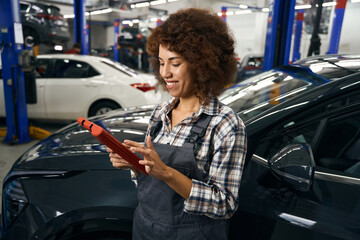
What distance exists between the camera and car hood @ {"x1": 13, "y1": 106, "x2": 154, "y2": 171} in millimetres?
1456

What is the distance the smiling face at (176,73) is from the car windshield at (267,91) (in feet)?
1.67

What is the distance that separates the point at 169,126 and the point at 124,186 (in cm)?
45

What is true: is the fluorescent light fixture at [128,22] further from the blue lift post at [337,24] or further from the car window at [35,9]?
the blue lift post at [337,24]

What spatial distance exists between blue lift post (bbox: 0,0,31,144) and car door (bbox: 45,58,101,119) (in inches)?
21.7

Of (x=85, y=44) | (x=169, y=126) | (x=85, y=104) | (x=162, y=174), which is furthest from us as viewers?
(x=85, y=44)

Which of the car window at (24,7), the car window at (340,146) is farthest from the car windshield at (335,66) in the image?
the car window at (24,7)

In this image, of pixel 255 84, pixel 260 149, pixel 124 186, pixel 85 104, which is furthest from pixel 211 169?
pixel 85 104

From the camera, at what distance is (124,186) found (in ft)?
4.40

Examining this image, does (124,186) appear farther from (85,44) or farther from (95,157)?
(85,44)

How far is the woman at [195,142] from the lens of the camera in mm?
904

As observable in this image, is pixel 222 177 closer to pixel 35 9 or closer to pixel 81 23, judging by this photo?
pixel 81 23

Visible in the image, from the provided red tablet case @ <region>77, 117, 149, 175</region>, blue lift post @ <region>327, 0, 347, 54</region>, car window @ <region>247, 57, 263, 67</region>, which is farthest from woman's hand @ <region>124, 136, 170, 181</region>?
car window @ <region>247, 57, 263, 67</region>

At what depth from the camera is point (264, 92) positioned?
5.81 feet

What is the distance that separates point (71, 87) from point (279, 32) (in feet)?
10.7
